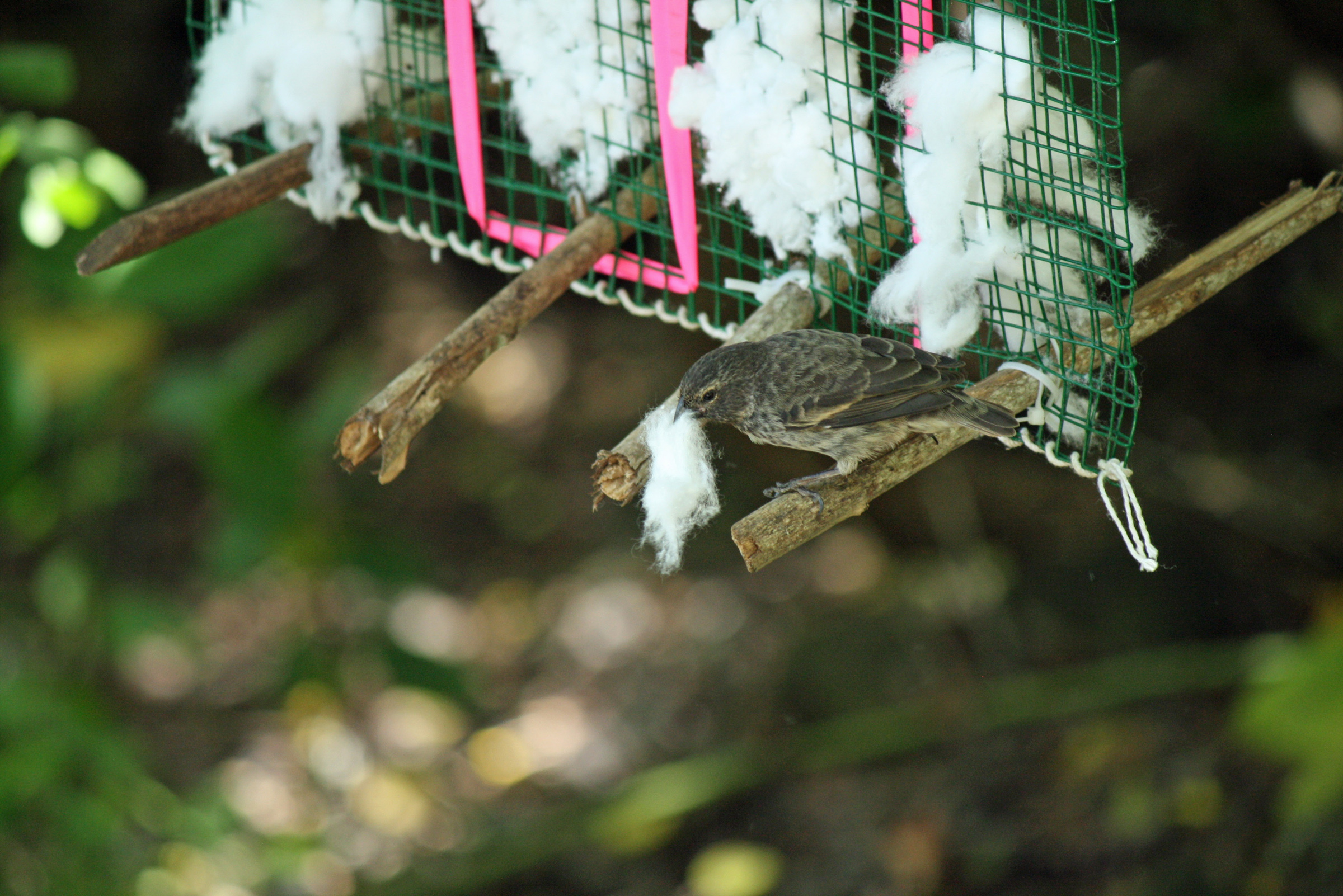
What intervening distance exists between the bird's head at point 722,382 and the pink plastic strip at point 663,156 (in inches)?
18.9

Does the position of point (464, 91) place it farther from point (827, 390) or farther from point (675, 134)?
point (827, 390)

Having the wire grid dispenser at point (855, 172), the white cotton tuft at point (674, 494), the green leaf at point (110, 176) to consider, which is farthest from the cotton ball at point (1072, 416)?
the green leaf at point (110, 176)

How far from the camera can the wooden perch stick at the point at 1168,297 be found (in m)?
2.42

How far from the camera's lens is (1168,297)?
2.44 m

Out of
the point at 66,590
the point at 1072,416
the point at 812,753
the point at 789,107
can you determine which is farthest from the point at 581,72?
the point at 812,753

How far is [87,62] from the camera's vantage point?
593 centimetres

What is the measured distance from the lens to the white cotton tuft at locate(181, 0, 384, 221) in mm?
3484

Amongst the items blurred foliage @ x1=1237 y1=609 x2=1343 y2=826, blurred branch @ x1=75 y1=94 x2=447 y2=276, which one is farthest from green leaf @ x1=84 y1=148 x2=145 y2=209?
blurred foliage @ x1=1237 y1=609 x2=1343 y2=826

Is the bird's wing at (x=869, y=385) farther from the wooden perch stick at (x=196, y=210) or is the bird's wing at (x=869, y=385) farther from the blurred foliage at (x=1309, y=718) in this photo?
the blurred foliage at (x=1309, y=718)

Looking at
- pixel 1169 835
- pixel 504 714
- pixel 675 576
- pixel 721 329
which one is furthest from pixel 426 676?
pixel 1169 835

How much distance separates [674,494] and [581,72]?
1.37 m

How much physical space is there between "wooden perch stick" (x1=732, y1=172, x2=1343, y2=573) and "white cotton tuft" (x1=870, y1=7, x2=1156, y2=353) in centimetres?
12

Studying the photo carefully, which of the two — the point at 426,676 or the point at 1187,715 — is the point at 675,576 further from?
the point at 1187,715

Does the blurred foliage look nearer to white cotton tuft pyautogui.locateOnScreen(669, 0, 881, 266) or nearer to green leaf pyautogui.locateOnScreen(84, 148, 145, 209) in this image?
white cotton tuft pyautogui.locateOnScreen(669, 0, 881, 266)
